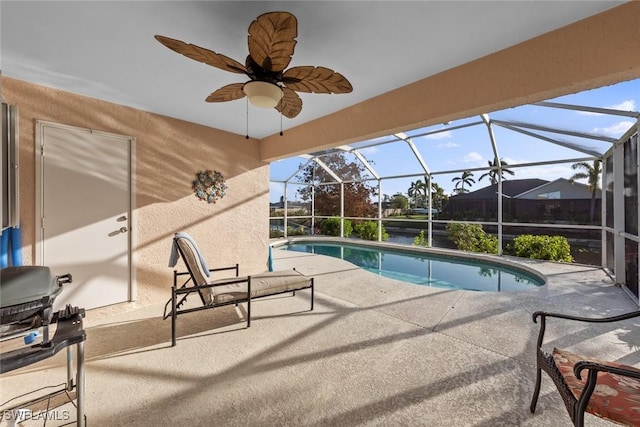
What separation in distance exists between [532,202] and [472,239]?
71.4 inches

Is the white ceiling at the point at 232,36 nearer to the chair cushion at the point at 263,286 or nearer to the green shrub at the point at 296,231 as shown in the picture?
the chair cushion at the point at 263,286

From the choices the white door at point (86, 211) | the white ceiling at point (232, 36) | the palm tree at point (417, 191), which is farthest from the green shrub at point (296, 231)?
the white ceiling at point (232, 36)

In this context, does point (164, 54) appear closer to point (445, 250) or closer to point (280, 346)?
point (280, 346)

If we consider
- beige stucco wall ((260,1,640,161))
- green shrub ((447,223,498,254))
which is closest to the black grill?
beige stucco wall ((260,1,640,161))

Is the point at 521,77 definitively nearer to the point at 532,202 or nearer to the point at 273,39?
the point at 273,39

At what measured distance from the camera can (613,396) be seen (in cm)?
116

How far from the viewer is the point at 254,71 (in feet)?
5.79

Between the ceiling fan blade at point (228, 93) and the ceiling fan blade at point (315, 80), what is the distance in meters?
0.40

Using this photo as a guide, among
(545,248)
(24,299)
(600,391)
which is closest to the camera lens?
(24,299)

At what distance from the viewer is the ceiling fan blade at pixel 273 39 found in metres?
1.33

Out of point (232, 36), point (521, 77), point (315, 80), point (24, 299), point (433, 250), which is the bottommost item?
point (433, 250)

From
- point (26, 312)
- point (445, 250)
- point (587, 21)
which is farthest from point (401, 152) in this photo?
point (26, 312)

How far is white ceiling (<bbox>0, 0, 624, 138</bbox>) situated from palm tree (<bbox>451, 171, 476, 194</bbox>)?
20.2 feet

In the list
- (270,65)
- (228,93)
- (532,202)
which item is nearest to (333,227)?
(532,202)
